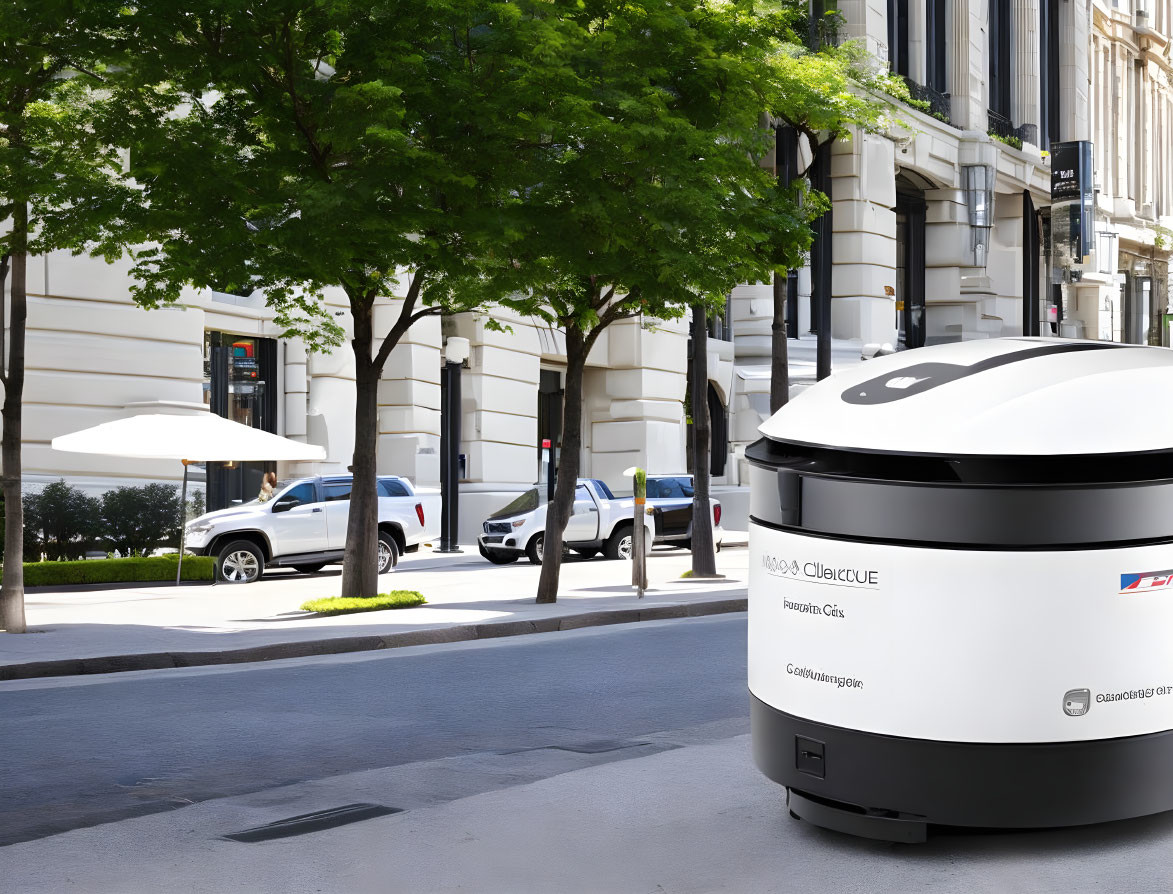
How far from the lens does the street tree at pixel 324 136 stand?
49.8ft

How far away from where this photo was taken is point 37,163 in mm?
14414

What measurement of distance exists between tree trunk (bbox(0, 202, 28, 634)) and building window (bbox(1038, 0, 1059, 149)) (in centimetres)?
4517

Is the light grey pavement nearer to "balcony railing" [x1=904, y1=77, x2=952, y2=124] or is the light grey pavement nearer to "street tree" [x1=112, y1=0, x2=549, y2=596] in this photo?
"street tree" [x1=112, y1=0, x2=549, y2=596]

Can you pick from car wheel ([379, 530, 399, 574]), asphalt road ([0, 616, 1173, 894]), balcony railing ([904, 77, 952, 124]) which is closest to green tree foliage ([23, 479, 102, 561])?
car wheel ([379, 530, 399, 574])

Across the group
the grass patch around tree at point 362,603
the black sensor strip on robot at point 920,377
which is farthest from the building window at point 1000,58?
the black sensor strip on robot at point 920,377

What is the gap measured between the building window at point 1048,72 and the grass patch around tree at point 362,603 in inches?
1641

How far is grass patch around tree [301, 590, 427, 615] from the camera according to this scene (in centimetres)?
1708

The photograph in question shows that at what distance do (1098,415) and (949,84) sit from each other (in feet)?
149

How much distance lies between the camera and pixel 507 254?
55.1 ft

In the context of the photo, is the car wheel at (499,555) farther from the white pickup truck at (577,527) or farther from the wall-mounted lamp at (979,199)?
the wall-mounted lamp at (979,199)

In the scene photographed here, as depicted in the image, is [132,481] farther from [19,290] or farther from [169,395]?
[19,290]

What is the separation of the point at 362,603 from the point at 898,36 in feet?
110

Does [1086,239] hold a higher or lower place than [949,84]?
lower

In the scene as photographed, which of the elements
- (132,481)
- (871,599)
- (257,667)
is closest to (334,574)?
(132,481)
